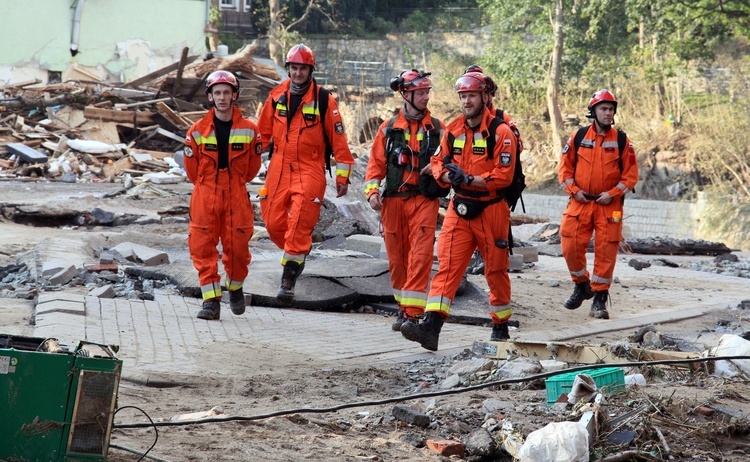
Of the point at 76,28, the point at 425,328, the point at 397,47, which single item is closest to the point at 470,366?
the point at 425,328

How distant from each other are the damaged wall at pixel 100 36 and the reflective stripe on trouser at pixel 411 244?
102ft

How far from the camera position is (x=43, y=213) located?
1608 cm

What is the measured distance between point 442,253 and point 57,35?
113ft

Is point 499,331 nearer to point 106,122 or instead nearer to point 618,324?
point 618,324

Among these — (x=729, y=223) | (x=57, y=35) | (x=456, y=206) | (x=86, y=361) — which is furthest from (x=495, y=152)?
(x=57, y=35)

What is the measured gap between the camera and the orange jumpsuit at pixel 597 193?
33.2 feet

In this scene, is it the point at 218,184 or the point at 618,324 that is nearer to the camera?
the point at 218,184

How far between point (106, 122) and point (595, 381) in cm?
2340

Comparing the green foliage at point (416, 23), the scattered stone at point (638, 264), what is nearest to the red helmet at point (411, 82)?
the scattered stone at point (638, 264)

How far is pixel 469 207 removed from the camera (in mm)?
7602

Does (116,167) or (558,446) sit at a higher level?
(558,446)

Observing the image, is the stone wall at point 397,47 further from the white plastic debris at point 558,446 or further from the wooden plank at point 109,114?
the white plastic debris at point 558,446

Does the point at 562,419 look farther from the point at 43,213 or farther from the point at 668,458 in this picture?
the point at 43,213

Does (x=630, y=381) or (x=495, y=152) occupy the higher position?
(x=495, y=152)
